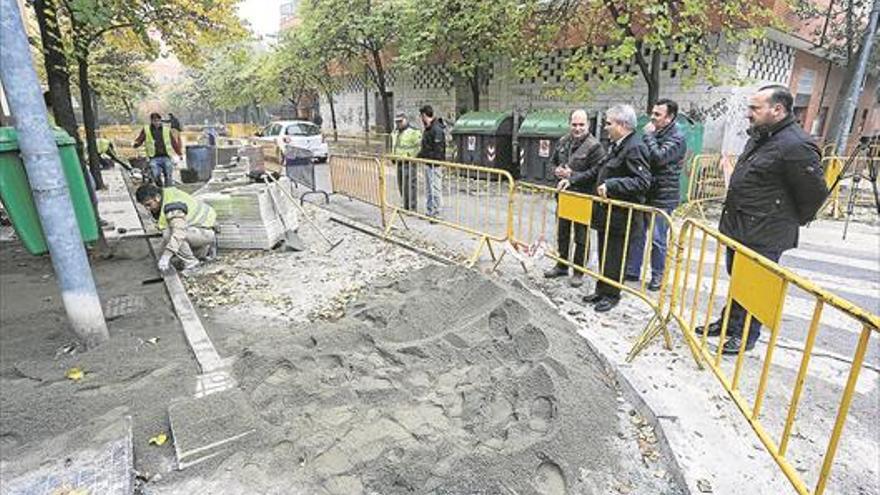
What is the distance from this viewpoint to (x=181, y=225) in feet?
18.4

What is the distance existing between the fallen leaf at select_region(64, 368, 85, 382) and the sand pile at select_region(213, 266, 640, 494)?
104cm

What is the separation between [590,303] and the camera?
4.63 metres

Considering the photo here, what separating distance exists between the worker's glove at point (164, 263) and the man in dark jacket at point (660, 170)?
4841 millimetres

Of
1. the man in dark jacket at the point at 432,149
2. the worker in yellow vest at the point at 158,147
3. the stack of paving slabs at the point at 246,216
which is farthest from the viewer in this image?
the worker in yellow vest at the point at 158,147

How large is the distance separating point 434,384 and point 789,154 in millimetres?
2767

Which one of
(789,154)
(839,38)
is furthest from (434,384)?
(839,38)

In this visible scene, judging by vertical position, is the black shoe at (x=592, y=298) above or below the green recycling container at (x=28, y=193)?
below

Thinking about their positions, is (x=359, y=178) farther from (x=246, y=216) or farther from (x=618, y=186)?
(x=618, y=186)

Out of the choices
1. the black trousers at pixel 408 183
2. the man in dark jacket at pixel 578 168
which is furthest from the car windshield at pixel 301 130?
the man in dark jacket at pixel 578 168

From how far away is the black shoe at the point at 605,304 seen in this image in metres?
4.45

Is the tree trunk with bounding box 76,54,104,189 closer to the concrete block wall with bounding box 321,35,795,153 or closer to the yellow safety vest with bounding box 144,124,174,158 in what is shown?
the yellow safety vest with bounding box 144,124,174,158

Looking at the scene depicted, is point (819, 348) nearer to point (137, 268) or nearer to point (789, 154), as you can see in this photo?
point (789, 154)

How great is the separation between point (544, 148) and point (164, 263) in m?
7.98

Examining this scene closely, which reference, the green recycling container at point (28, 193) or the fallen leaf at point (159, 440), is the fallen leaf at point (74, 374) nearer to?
the green recycling container at point (28, 193)
